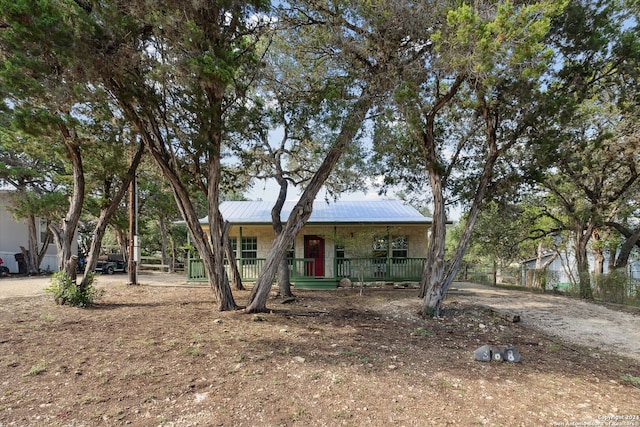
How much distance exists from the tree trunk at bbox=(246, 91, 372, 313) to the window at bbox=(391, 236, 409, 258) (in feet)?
27.6

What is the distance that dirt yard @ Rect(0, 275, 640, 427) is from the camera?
324cm

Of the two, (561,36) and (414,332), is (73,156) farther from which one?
(561,36)

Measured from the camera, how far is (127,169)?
397 inches

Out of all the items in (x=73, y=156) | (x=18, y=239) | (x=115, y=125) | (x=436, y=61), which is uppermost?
(x=436, y=61)

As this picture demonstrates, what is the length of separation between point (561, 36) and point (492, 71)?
3.07 meters

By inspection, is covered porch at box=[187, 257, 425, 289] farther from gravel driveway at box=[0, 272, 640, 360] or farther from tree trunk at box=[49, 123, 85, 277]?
tree trunk at box=[49, 123, 85, 277]

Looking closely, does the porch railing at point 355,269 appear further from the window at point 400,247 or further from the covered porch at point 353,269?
the window at point 400,247

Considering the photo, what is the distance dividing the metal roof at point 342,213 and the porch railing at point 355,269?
5.41ft

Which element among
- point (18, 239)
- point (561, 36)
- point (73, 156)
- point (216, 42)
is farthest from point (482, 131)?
point (18, 239)

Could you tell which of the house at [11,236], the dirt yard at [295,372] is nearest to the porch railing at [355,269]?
the dirt yard at [295,372]

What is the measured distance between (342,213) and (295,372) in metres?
11.5

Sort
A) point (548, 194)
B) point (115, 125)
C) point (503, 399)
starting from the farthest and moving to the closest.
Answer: point (548, 194)
point (115, 125)
point (503, 399)

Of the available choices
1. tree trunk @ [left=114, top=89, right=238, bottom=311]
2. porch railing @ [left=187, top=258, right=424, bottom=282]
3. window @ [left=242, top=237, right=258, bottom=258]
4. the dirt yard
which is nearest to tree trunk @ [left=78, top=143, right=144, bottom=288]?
the dirt yard

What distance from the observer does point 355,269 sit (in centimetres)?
1426
